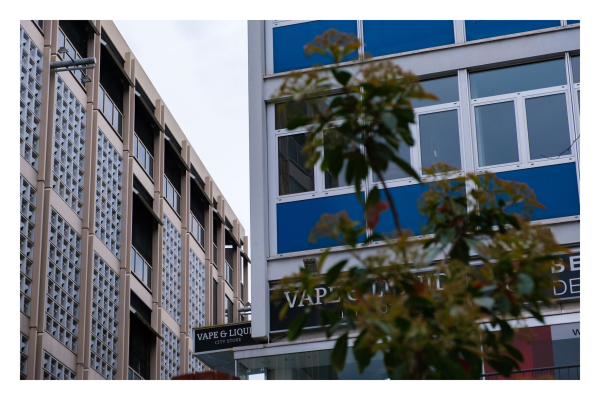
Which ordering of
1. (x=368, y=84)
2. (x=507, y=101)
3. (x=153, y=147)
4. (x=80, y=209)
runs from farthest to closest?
(x=153, y=147) < (x=80, y=209) < (x=507, y=101) < (x=368, y=84)

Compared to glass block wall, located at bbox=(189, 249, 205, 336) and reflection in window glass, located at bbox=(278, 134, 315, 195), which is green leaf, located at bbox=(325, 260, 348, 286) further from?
glass block wall, located at bbox=(189, 249, 205, 336)

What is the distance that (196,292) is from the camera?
26672 mm

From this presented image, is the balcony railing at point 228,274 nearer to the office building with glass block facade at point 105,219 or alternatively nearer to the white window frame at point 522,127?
the office building with glass block facade at point 105,219

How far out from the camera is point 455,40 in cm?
1030

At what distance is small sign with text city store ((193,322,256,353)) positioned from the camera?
1137 centimetres

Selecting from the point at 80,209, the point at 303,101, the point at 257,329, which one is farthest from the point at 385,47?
the point at 80,209

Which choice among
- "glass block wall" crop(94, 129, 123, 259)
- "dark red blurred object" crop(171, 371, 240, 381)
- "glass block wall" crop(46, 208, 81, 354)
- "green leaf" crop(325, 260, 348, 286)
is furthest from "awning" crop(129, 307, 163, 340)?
"green leaf" crop(325, 260, 348, 286)

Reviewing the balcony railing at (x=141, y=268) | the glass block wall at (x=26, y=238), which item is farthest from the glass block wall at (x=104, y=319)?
the glass block wall at (x=26, y=238)

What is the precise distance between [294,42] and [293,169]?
1673mm

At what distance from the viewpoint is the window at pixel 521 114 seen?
30.9 ft

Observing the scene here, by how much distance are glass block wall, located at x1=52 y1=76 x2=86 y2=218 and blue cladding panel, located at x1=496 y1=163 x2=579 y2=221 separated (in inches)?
386

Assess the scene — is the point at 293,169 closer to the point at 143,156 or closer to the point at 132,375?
the point at 132,375
